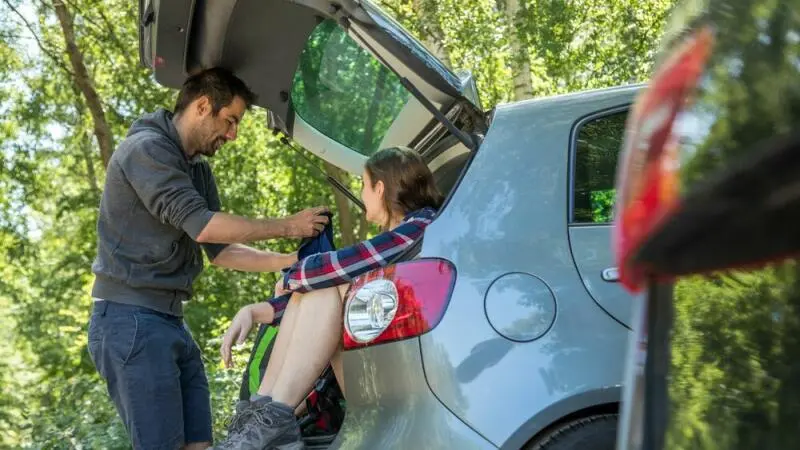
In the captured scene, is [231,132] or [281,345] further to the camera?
[231,132]

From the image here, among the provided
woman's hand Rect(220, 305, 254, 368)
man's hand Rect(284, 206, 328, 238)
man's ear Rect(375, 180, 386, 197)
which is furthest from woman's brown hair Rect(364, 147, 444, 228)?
woman's hand Rect(220, 305, 254, 368)

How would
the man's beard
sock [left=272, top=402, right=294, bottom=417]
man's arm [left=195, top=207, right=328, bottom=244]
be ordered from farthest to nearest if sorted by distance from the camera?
the man's beard → man's arm [left=195, top=207, right=328, bottom=244] → sock [left=272, top=402, right=294, bottom=417]

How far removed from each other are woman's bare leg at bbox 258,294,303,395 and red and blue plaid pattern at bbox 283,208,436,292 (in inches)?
4.9

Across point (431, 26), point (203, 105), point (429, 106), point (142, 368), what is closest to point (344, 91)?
point (203, 105)

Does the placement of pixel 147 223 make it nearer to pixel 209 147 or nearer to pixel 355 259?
pixel 209 147

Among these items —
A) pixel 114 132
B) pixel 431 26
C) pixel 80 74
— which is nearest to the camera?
pixel 431 26

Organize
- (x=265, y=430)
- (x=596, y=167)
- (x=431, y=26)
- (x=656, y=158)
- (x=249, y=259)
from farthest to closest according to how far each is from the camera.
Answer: (x=431, y=26), (x=249, y=259), (x=265, y=430), (x=596, y=167), (x=656, y=158)

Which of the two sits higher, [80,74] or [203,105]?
[80,74]

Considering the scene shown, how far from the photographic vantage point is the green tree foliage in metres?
9.20

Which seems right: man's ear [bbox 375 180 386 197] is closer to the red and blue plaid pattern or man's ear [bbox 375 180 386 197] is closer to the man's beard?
the red and blue plaid pattern

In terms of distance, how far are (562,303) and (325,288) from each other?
763 mm

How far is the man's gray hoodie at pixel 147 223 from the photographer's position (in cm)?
413

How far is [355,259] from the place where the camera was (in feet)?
10.9

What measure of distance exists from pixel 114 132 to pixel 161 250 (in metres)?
12.3
